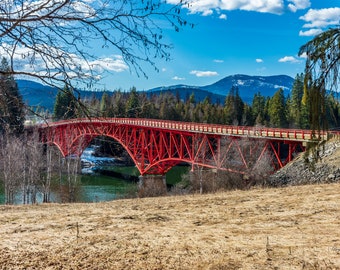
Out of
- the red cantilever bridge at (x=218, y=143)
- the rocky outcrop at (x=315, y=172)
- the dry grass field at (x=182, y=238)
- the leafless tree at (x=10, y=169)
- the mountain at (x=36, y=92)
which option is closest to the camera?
the mountain at (x=36, y=92)

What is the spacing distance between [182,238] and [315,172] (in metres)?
12.4

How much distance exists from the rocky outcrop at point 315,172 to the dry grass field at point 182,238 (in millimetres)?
9714

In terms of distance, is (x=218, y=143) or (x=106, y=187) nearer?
(x=218, y=143)

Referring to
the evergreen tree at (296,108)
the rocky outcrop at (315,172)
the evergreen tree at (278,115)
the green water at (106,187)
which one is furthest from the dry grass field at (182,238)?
the evergreen tree at (278,115)

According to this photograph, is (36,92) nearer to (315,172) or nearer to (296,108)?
(315,172)

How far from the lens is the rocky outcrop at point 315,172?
18.1m

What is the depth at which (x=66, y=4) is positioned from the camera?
357 cm

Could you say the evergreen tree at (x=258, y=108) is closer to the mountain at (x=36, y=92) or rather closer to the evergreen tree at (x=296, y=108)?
the evergreen tree at (x=296, y=108)

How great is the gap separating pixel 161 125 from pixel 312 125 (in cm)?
2992

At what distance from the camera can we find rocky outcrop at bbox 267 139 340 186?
1813 cm

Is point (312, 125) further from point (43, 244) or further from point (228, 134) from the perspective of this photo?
point (228, 134)

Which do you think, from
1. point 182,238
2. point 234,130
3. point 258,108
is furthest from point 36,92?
point 258,108

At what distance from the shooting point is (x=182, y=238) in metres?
6.02

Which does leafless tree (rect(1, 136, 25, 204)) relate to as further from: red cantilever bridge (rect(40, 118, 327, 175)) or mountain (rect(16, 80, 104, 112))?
mountain (rect(16, 80, 104, 112))
